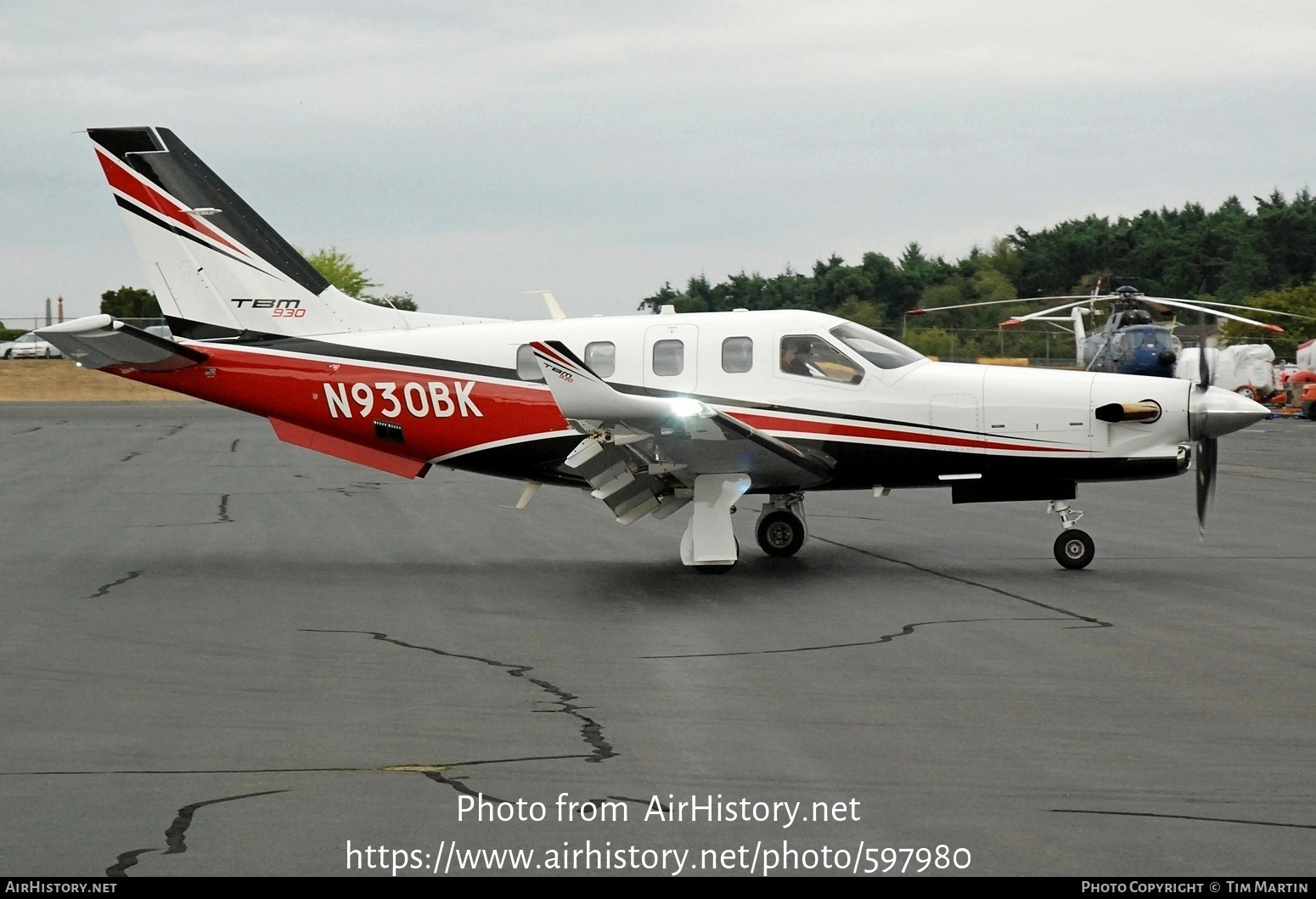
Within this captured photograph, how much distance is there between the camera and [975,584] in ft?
40.1

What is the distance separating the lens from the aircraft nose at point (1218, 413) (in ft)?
41.2

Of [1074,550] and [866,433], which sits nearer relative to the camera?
[1074,550]

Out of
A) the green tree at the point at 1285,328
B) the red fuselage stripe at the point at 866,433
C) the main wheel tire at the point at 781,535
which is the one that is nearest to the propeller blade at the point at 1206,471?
the red fuselage stripe at the point at 866,433

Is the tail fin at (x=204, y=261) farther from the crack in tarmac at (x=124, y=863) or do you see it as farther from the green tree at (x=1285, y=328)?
the green tree at (x=1285, y=328)

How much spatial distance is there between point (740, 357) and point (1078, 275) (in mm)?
60480

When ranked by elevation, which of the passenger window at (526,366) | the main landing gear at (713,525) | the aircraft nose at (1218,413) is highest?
the passenger window at (526,366)

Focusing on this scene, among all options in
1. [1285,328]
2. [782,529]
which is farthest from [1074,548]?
[1285,328]

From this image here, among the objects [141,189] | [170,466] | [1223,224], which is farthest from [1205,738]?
[1223,224]

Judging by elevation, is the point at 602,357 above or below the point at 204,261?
below

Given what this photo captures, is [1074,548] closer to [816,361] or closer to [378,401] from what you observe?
[816,361]

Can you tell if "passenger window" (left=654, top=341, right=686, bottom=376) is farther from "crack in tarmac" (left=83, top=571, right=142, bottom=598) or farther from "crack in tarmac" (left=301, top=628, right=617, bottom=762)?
"crack in tarmac" (left=83, top=571, right=142, bottom=598)

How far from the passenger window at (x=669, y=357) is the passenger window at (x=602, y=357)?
41cm

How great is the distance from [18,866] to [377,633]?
201 inches
